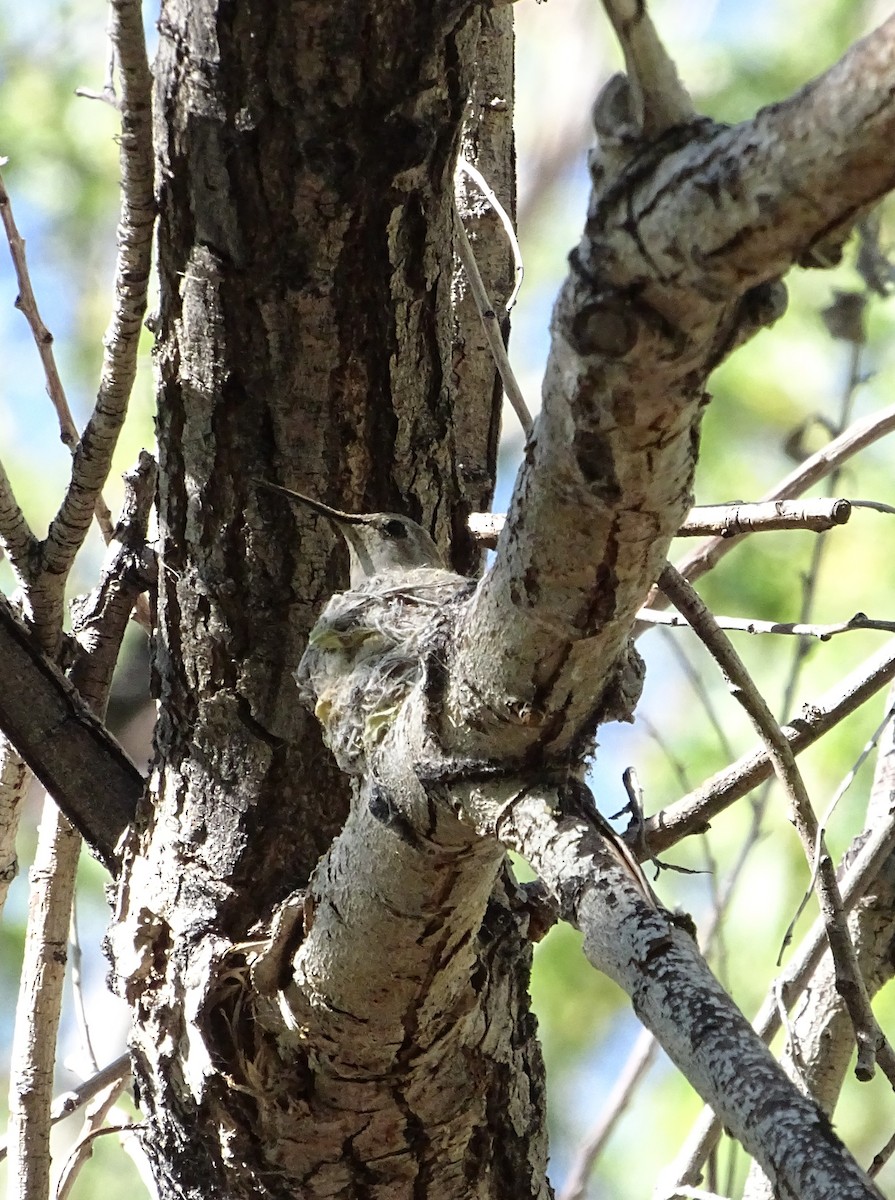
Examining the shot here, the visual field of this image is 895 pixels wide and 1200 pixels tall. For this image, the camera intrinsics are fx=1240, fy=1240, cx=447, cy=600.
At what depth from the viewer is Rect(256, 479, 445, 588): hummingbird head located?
52.2 inches

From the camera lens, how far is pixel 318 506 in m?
1.34

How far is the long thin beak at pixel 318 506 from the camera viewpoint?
4.35ft

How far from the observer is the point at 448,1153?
4.37 feet

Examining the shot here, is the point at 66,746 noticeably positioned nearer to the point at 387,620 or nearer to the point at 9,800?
the point at 9,800

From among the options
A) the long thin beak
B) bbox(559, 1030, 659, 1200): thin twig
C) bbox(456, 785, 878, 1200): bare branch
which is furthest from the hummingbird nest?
bbox(559, 1030, 659, 1200): thin twig

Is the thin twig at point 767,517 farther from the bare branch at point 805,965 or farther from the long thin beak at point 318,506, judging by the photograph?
the bare branch at point 805,965

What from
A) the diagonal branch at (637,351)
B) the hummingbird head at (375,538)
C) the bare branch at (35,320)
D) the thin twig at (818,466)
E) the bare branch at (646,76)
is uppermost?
the bare branch at (35,320)

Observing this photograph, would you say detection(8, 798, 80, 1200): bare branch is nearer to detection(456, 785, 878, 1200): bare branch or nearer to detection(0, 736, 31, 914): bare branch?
detection(0, 736, 31, 914): bare branch

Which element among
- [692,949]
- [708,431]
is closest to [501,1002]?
[692,949]

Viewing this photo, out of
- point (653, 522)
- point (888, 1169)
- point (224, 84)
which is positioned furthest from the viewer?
point (888, 1169)

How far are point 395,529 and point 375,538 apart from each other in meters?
0.03

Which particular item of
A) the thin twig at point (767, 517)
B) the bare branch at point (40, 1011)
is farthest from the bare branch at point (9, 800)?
the thin twig at point (767, 517)

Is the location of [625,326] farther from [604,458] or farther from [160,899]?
[160,899]

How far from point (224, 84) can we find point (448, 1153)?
1107mm
